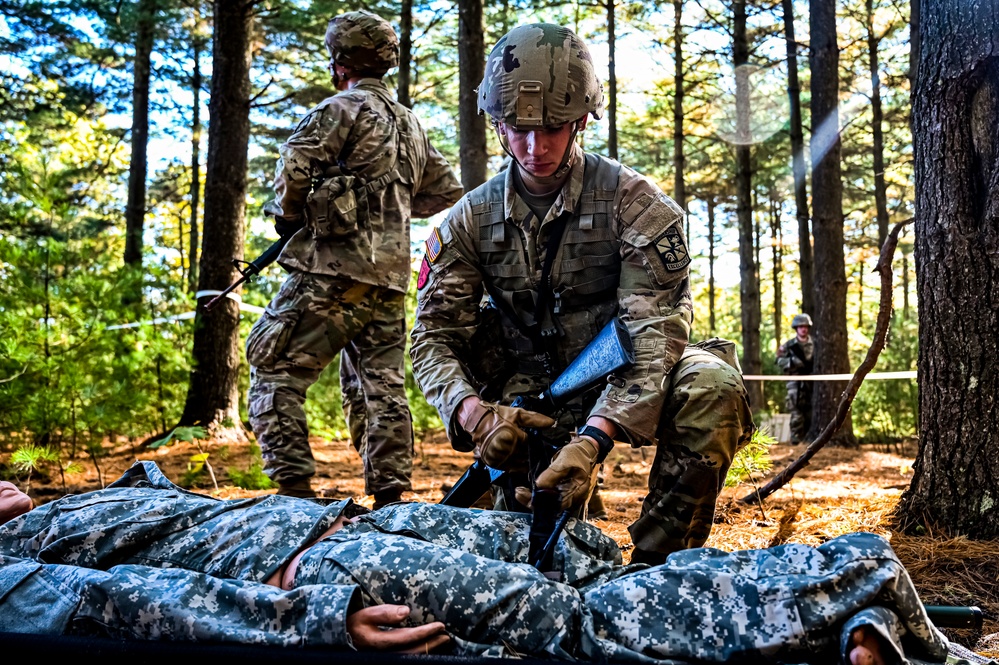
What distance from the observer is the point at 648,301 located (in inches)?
107

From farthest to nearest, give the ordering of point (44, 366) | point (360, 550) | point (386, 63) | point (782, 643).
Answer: point (44, 366) → point (386, 63) → point (360, 550) → point (782, 643)

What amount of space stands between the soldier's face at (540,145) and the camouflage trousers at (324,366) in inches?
60.5

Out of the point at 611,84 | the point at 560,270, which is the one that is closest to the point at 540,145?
the point at 560,270

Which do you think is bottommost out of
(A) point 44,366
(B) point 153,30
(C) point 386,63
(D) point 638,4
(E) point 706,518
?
(E) point 706,518

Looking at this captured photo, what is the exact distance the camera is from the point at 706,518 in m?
2.67

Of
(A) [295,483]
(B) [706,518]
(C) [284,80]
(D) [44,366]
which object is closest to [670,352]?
(B) [706,518]

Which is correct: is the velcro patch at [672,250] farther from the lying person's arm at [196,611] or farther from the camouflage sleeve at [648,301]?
the lying person's arm at [196,611]

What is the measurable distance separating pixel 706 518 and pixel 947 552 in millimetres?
1052

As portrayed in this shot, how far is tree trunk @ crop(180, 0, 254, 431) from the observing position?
22.2ft

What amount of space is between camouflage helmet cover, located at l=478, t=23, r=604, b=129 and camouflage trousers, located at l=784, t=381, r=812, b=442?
33.0ft

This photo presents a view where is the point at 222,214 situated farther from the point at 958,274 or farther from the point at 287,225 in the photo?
the point at 958,274

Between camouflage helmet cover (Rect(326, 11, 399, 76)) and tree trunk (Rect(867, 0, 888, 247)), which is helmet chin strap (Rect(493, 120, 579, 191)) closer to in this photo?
camouflage helmet cover (Rect(326, 11, 399, 76))

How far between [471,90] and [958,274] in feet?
14.6

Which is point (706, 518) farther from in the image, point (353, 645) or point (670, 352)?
point (353, 645)
